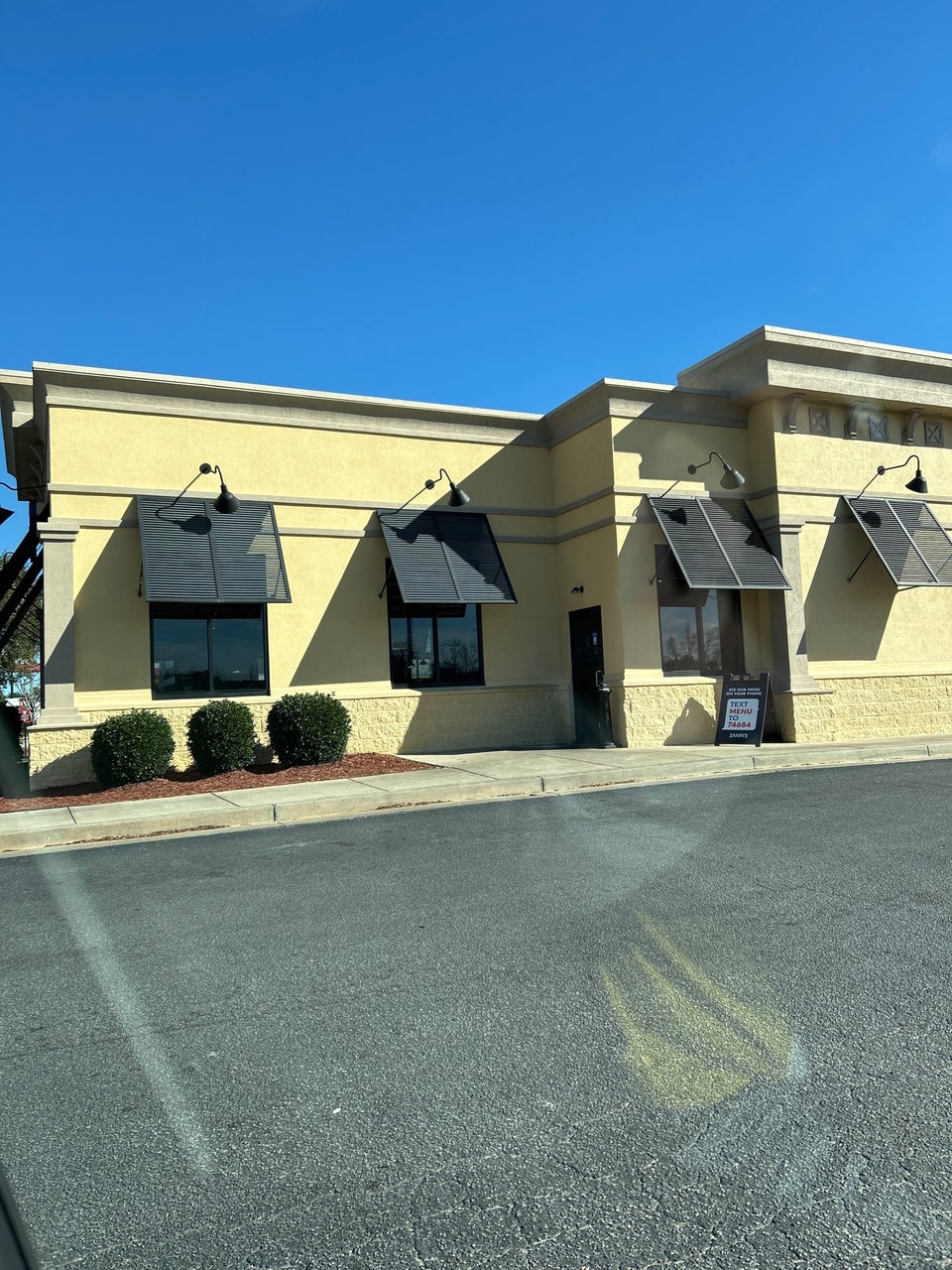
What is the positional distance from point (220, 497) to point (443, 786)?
630 centimetres

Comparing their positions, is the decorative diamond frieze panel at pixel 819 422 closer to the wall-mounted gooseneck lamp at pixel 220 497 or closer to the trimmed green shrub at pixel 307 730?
the trimmed green shrub at pixel 307 730

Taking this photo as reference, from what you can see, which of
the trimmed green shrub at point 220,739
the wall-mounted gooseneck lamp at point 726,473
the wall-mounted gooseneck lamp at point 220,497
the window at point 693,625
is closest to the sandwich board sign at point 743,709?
the window at point 693,625

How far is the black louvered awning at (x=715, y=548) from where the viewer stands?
16.6 metres

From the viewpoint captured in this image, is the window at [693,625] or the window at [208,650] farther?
the window at [693,625]

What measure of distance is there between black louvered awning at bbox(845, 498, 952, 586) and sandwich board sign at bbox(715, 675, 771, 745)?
3.54 metres

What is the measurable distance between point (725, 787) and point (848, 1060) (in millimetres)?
8029

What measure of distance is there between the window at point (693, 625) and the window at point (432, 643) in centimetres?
347

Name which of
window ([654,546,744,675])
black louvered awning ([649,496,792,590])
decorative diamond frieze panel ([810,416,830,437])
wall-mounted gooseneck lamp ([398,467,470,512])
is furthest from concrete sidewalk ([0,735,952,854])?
decorative diamond frieze panel ([810,416,830,437])

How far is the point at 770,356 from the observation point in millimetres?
17234

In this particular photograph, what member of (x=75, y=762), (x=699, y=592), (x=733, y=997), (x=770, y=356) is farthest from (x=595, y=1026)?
(x=770, y=356)

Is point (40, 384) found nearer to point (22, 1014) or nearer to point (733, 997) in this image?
point (22, 1014)

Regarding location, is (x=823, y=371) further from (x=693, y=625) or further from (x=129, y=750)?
(x=129, y=750)

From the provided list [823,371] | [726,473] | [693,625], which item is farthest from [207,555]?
[823,371]

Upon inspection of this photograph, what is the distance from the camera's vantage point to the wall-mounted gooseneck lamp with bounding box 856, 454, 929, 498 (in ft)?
58.4
